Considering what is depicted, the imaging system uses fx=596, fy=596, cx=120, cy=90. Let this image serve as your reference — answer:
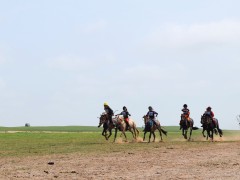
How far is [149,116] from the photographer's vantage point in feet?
129

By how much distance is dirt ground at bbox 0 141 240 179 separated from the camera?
17.1 meters

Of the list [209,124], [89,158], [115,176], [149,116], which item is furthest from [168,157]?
[209,124]

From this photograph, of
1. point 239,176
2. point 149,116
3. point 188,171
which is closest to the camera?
point 239,176

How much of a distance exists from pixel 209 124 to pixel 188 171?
78.9ft

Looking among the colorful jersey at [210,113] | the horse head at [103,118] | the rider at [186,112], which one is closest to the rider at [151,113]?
the horse head at [103,118]

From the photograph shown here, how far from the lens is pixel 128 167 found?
768 inches

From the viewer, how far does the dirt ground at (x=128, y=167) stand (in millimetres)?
17125

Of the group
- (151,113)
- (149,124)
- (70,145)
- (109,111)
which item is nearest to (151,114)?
(151,113)

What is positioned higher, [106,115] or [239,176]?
[106,115]

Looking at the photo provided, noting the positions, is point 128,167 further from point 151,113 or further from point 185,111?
Answer: point 185,111

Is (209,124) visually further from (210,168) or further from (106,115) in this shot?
(210,168)

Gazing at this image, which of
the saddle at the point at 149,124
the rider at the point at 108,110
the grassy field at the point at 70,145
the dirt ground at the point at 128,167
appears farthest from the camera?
the saddle at the point at 149,124

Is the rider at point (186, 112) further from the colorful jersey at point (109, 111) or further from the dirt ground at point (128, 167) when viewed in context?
the dirt ground at point (128, 167)

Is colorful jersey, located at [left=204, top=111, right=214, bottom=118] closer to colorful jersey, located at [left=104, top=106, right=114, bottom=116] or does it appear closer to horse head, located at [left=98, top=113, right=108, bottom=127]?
colorful jersey, located at [left=104, top=106, right=114, bottom=116]
